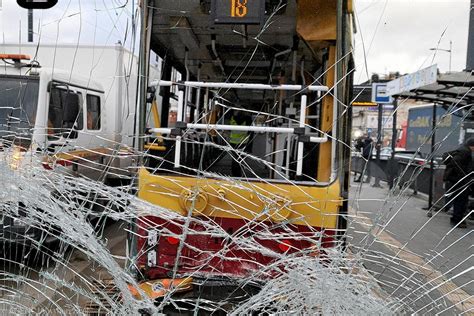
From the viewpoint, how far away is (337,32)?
2.71 m

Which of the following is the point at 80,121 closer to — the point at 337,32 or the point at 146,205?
the point at 146,205

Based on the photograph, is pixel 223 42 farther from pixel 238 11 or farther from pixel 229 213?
pixel 229 213

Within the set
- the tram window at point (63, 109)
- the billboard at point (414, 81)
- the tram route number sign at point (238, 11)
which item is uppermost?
the tram route number sign at point (238, 11)

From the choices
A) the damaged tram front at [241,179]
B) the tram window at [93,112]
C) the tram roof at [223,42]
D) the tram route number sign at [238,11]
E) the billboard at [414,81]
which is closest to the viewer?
the damaged tram front at [241,179]

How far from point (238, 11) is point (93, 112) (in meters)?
4.40

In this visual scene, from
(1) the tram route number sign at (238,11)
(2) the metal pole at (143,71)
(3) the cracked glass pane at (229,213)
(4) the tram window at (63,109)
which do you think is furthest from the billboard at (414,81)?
(4) the tram window at (63,109)

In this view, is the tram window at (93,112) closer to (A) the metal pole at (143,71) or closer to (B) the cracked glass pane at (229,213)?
(B) the cracked glass pane at (229,213)

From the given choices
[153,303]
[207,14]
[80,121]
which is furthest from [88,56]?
[153,303]

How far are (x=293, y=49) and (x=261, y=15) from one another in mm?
965

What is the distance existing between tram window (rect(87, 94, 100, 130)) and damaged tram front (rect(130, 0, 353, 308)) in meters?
3.05

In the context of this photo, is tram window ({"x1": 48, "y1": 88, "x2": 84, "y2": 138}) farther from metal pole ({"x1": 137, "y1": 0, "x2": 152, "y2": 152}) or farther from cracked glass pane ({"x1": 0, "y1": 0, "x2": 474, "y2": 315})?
metal pole ({"x1": 137, "y1": 0, "x2": 152, "y2": 152})

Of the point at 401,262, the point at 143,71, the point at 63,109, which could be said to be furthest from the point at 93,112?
the point at 401,262

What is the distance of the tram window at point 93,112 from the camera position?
6.14 m

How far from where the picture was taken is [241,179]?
2.57 metres
